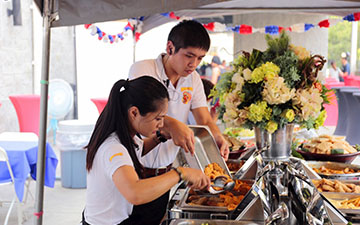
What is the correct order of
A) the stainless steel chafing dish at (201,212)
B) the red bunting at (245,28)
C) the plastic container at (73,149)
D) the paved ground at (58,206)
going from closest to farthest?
the stainless steel chafing dish at (201,212)
the paved ground at (58,206)
the plastic container at (73,149)
the red bunting at (245,28)

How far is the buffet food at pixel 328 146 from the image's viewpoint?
2648 mm

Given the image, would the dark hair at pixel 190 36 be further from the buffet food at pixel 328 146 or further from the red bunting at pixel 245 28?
the red bunting at pixel 245 28

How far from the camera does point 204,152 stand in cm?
229

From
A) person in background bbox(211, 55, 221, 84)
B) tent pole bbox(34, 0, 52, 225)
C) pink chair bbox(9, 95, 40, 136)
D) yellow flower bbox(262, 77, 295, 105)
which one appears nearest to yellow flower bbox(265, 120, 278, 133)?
yellow flower bbox(262, 77, 295, 105)

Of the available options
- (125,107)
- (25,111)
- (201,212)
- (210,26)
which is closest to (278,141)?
(201,212)

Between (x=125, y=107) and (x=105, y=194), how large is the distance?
32 centimetres

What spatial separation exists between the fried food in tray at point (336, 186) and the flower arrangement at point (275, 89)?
0.26 meters

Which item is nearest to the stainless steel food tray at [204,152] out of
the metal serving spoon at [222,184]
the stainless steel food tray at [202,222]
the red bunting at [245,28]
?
the metal serving spoon at [222,184]

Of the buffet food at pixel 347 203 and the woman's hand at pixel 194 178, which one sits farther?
the buffet food at pixel 347 203

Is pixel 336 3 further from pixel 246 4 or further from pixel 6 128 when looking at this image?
pixel 6 128

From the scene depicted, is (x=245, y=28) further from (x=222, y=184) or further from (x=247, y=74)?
(x=222, y=184)

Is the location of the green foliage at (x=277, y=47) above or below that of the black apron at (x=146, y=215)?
above

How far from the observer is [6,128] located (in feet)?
22.2

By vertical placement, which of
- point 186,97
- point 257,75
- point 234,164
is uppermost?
point 257,75
